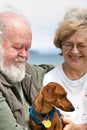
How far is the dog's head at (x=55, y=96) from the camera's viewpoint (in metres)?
2.14

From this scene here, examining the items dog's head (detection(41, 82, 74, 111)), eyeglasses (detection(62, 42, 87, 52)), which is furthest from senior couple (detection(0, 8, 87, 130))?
dog's head (detection(41, 82, 74, 111))

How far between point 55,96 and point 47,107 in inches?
2.7

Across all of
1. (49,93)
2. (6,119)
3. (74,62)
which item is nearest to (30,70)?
(74,62)

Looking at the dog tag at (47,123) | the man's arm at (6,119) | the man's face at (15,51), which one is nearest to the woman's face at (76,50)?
the man's face at (15,51)

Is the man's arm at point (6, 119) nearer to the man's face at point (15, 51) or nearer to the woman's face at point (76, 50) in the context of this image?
the man's face at point (15, 51)

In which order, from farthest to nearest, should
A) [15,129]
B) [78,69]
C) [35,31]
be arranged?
1. [35,31]
2. [78,69]
3. [15,129]

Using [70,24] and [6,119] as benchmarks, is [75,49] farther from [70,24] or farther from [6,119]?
[6,119]

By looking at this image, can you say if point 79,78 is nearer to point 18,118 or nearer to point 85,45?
point 85,45

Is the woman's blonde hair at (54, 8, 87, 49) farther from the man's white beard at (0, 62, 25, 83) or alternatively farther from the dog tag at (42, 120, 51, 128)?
the dog tag at (42, 120, 51, 128)

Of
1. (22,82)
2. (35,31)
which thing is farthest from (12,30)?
(35,31)

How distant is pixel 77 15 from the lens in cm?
251

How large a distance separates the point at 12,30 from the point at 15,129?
1.80 ft

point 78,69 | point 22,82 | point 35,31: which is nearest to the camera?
point 22,82

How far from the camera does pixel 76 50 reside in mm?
2430
